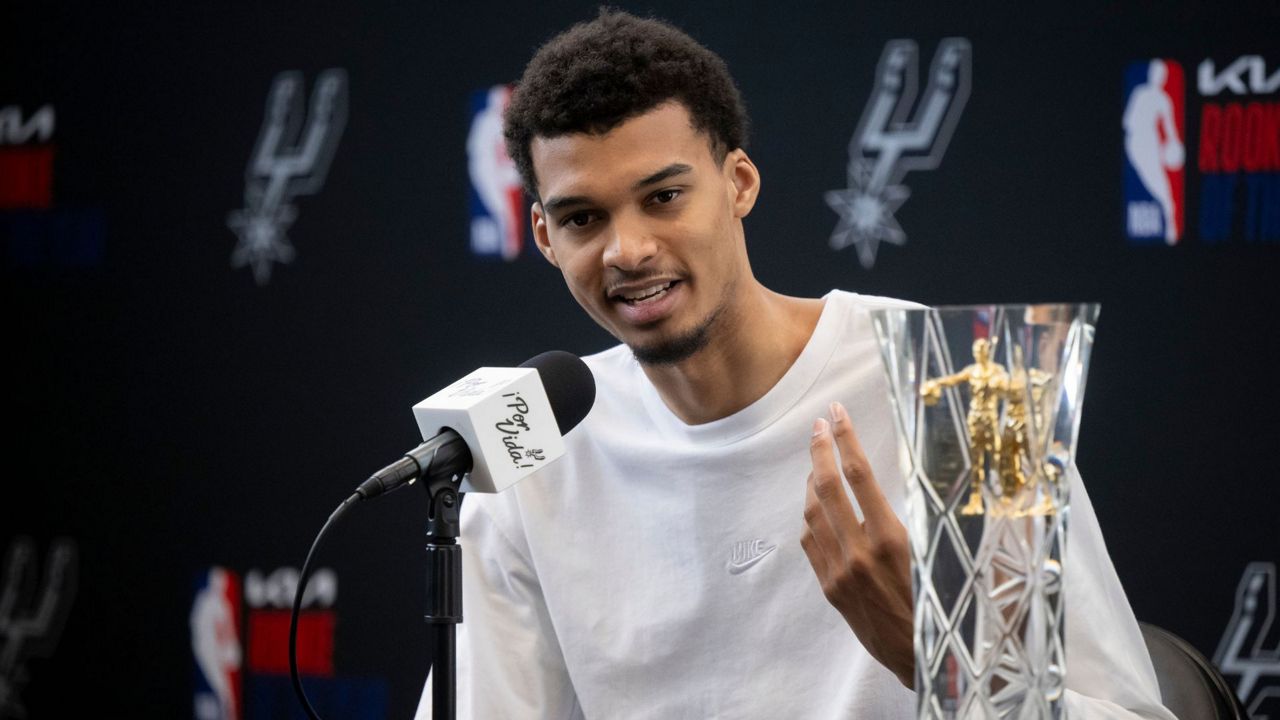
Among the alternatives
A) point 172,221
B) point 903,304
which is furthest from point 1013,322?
point 172,221

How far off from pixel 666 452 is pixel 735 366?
0.39 ft

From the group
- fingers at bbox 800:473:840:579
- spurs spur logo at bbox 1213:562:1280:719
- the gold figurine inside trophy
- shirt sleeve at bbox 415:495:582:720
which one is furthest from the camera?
spurs spur logo at bbox 1213:562:1280:719

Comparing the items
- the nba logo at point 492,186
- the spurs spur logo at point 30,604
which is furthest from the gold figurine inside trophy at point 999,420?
the spurs spur logo at point 30,604

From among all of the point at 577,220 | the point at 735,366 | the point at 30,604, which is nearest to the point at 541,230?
the point at 577,220

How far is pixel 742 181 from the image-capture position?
1.53 metres

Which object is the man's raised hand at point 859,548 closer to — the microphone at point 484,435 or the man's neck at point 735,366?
the microphone at point 484,435

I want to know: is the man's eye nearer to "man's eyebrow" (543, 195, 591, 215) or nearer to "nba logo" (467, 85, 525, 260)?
"man's eyebrow" (543, 195, 591, 215)

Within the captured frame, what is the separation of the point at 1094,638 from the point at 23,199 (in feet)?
7.30

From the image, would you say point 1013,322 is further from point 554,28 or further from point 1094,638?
point 554,28

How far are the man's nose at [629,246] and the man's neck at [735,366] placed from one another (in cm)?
14

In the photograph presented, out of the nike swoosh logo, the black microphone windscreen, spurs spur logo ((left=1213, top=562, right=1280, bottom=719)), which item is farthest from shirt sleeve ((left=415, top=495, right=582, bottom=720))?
spurs spur logo ((left=1213, top=562, right=1280, bottom=719))

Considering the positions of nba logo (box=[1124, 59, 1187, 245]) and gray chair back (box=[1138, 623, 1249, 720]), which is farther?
nba logo (box=[1124, 59, 1187, 245])

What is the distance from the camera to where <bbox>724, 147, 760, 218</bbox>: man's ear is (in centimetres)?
151

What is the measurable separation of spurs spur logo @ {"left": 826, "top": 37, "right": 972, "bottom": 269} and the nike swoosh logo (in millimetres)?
844
